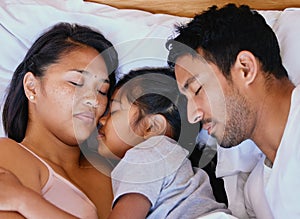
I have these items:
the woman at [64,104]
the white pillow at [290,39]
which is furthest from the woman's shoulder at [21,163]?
the white pillow at [290,39]

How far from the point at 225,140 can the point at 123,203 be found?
0.28 meters

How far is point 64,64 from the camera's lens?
1408 millimetres

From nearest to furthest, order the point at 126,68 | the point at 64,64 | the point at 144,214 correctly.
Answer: the point at 144,214 < the point at 64,64 < the point at 126,68

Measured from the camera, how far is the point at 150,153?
1316 mm

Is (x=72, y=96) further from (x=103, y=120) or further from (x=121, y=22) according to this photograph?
(x=121, y=22)

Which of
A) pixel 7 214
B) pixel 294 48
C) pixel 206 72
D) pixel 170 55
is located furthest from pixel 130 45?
pixel 7 214

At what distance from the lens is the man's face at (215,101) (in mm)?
1305

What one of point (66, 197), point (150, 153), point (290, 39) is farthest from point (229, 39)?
point (66, 197)

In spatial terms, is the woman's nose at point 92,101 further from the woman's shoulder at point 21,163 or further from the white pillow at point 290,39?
the white pillow at point 290,39

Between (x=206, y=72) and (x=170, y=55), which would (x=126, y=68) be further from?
(x=206, y=72)

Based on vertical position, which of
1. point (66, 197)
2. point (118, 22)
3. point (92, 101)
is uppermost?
point (118, 22)

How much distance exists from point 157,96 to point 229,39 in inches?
9.5

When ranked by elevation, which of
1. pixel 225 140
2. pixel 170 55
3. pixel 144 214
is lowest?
pixel 144 214

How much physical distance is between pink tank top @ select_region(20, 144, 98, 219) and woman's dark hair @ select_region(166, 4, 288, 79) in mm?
410
